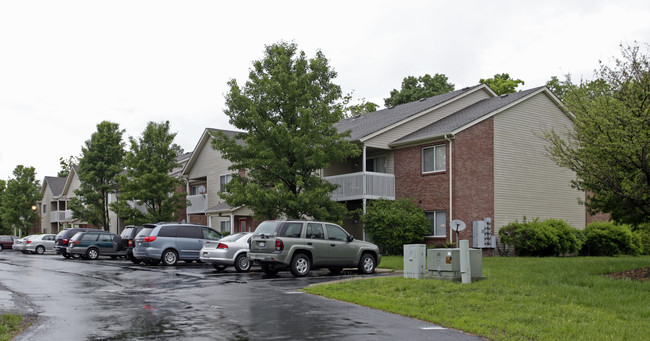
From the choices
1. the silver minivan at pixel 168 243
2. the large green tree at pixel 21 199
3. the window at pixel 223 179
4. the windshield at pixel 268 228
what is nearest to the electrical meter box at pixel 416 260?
the windshield at pixel 268 228

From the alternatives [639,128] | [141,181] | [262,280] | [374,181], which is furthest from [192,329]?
[141,181]

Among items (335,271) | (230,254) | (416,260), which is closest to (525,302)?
(416,260)

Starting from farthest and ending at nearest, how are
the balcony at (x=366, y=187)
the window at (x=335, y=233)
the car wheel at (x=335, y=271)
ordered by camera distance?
the balcony at (x=366, y=187) < the car wheel at (x=335, y=271) < the window at (x=335, y=233)

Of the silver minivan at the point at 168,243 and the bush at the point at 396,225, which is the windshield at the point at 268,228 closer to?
the silver minivan at the point at 168,243

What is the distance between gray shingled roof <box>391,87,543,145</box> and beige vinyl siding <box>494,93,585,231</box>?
507 mm

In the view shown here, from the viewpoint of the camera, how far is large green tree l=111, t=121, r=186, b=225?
4000 centimetres

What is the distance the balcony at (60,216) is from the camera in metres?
71.6

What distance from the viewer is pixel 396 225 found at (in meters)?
28.3

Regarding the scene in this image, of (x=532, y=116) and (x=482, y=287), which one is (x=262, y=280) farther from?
(x=532, y=116)

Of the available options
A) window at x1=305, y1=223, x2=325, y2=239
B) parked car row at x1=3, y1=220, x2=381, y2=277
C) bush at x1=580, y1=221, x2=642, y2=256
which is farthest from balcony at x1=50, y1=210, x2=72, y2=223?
window at x1=305, y1=223, x2=325, y2=239

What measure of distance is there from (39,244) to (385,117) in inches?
1052

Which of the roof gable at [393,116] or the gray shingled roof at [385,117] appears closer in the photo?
the roof gable at [393,116]

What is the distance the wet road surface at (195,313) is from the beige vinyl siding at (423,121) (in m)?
13.4

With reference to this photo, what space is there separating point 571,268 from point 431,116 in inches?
619
